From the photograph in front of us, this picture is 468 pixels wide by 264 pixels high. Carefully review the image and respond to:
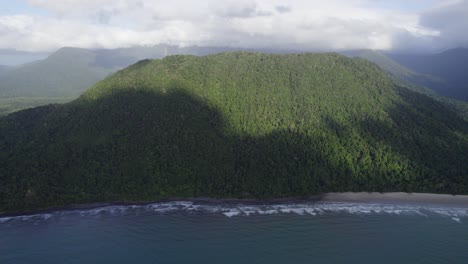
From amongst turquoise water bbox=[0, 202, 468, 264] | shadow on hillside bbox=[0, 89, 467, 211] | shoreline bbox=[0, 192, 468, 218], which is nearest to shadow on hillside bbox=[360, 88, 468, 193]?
shadow on hillside bbox=[0, 89, 467, 211]

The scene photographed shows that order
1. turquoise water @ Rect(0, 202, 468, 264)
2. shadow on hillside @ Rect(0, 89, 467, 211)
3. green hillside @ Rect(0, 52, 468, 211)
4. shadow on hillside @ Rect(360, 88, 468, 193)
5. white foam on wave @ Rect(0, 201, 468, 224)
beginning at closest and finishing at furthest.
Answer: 1. turquoise water @ Rect(0, 202, 468, 264)
2. white foam on wave @ Rect(0, 201, 468, 224)
3. shadow on hillside @ Rect(0, 89, 467, 211)
4. green hillside @ Rect(0, 52, 468, 211)
5. shadow on hillside @ Rect(360, 88, 468, 193)

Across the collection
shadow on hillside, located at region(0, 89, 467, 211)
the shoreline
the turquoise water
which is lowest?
the turquoise water

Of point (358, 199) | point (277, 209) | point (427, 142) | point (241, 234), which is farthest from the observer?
point (427, 142)

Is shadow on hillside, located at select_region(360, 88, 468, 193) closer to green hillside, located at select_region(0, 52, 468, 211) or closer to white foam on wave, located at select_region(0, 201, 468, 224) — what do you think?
green hillside, located at select_region(0, 52, 468, 211)

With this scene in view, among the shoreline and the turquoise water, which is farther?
the shoreline

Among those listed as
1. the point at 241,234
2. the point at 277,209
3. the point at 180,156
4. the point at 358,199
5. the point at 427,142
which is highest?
the point at 427,142

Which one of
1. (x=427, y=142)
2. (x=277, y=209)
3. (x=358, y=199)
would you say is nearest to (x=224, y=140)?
(x=277, y=209)

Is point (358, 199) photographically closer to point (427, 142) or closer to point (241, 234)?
point (427, 142)
